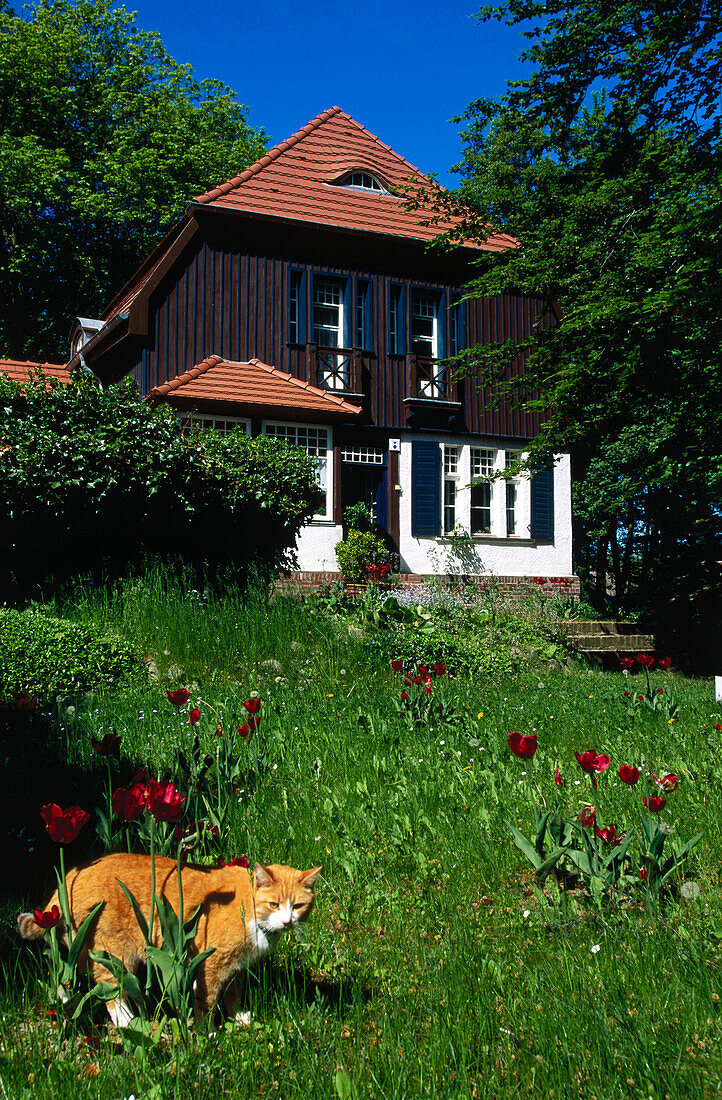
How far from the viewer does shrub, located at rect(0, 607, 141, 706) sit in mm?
7617

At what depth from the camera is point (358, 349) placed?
65.1 ft

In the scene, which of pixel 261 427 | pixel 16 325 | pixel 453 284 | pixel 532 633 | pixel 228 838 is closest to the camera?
pixel 228 838

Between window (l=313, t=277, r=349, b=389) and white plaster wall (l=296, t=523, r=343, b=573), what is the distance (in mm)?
3900

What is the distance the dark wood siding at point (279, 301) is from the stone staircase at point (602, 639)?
16.5 ft

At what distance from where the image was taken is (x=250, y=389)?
1719 cm

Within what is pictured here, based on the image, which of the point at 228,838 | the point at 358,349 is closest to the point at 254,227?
the point at 358,349

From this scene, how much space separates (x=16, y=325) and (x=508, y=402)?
19491 millimetres

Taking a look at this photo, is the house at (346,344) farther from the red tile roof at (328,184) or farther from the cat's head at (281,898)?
the cat's head at (281,898)

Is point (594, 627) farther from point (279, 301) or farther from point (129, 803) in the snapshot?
point (129, 803)

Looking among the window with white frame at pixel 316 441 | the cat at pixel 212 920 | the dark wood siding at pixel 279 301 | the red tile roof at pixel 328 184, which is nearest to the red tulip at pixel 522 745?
the cat at pixel 212 920

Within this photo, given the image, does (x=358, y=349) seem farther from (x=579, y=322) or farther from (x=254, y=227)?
(x=579, y=322)

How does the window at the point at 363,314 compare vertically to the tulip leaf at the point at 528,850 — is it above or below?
above

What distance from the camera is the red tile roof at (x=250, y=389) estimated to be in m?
16.4

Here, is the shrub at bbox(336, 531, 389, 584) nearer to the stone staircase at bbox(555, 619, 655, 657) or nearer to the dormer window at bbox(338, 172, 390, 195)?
the stone staircase at bbox(555, 619, 655, 657)
